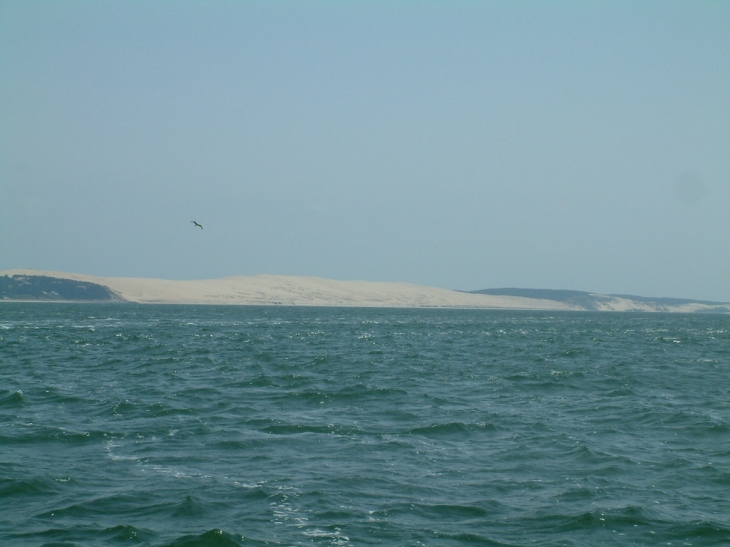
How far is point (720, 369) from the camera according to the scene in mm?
33656

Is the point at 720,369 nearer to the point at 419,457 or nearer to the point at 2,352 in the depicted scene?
the point at 419,457

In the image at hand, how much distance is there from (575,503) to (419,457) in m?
3.60

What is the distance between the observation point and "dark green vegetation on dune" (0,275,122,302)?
552 ft

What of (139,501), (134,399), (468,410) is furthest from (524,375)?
(139,501)

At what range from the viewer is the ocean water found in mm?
11094

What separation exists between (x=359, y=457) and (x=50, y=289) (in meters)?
169

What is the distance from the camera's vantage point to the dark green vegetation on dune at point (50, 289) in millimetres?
168125

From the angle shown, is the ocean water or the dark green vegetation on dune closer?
the ocean water

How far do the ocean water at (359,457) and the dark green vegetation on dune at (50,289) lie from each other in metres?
148

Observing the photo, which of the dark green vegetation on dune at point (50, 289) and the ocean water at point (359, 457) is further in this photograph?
the dark green vegetation on dune at point (50, 289)

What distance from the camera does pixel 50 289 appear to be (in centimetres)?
16962

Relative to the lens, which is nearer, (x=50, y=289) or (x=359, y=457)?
(x=359, y=457)

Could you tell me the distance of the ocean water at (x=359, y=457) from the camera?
1109cm

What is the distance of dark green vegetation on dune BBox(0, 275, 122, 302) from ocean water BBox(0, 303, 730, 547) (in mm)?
147653
